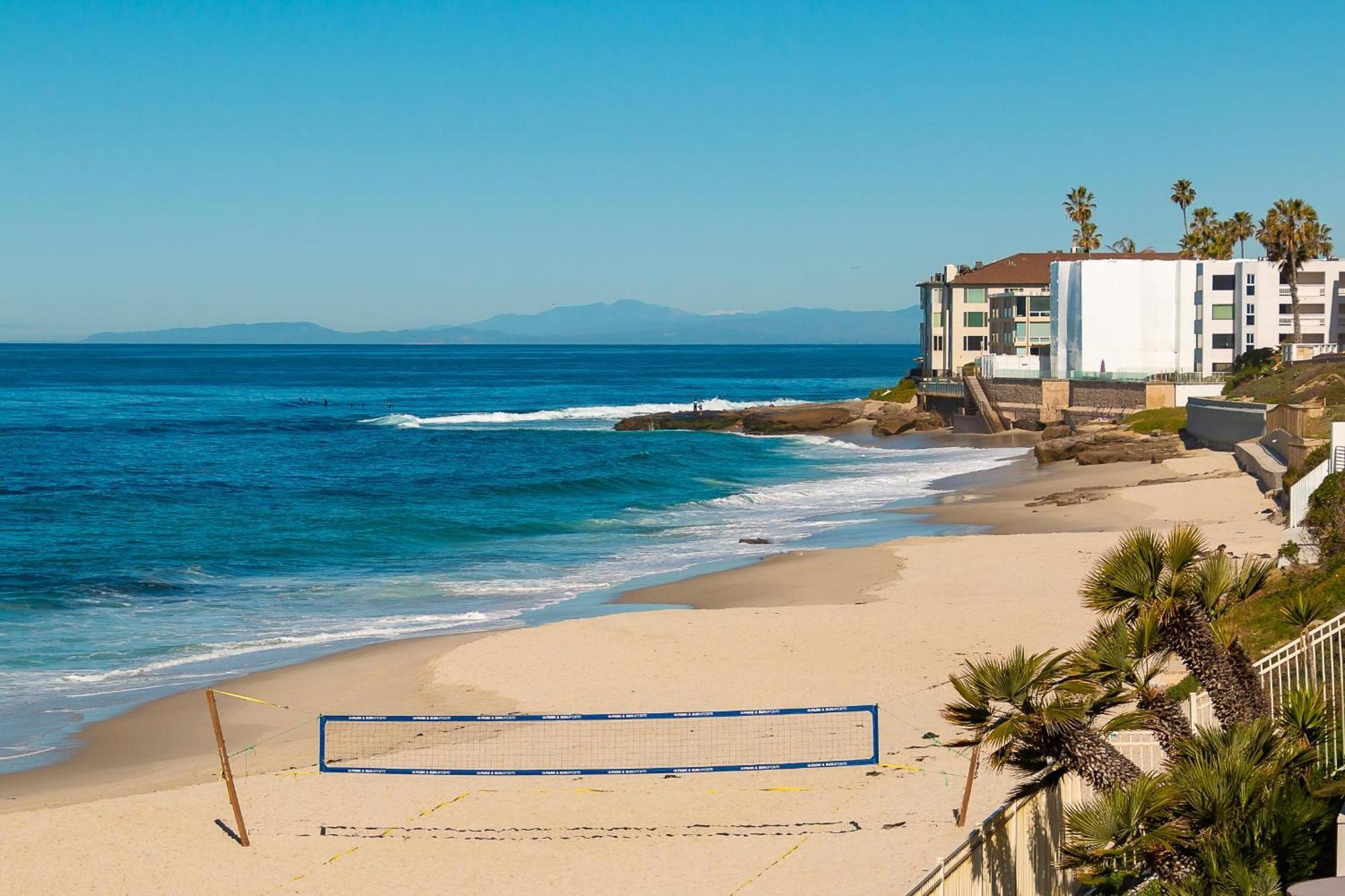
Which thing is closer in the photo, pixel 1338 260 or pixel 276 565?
pixel 276 565

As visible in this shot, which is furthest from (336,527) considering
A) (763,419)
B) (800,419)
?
(800,419)

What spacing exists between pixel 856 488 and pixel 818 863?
3974 cm

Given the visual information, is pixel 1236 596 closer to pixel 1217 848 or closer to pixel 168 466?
pixel 1217 848

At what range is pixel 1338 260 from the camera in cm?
8300

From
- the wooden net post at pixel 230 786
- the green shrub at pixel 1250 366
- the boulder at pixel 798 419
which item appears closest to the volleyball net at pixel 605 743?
the wooden net post at pixel 230 786

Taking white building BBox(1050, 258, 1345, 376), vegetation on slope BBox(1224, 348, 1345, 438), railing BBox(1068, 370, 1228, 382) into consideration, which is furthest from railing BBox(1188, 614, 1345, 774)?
white building BBox(1050, 258, 1345, 376)

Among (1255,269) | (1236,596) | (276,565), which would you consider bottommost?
(276,565)

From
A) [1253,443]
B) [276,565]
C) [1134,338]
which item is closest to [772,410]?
[1134,338]

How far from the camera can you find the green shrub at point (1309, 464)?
31.7 m

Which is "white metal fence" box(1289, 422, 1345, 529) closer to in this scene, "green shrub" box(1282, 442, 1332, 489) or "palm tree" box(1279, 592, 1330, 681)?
"green shrub" box(1282, 442, 1332, 489)

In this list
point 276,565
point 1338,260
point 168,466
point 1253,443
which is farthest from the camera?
point 1338,260

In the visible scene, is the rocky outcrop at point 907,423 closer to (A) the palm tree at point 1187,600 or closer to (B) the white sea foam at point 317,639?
(B) the white sea foam at point 317,639

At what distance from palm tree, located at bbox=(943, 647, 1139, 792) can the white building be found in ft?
226

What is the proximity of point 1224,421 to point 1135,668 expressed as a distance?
4584 cm
